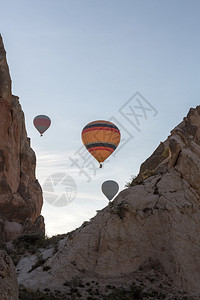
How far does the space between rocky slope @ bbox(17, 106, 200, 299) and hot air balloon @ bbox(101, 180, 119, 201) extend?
28480 mm

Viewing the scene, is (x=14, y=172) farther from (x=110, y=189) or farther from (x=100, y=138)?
(x=110, y=189)

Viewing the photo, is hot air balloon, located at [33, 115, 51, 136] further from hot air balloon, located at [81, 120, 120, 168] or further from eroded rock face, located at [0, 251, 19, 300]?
eroded rock face, located at [0, 251, 19, 300]

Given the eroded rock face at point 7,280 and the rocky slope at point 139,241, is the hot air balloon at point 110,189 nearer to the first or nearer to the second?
the rocky slope at point 139,241

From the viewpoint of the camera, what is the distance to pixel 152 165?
44.2 metres

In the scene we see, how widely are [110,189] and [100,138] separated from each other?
36.5ft

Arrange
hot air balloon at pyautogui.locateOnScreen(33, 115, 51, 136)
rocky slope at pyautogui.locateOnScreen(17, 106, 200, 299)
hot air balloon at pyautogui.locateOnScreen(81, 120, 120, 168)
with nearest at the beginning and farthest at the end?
rocky slope at pyautogui.locateOnScreen(17, 106, 200, 299)
hot air balloon at pyautogui.locateOnScreen(81, 120, 120, 168)
hot air balloon at pyautogui.locateOnScreen(33, 115, 51, 136)

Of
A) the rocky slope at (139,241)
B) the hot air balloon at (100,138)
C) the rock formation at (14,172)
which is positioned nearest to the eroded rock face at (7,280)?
the rocky slope at (139,241)

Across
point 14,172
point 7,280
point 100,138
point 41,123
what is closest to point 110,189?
point 100,138

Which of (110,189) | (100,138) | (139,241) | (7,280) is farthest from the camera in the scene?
(110,189)

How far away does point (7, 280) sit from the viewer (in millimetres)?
12281

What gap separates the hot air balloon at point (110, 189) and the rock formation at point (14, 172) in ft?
39.6

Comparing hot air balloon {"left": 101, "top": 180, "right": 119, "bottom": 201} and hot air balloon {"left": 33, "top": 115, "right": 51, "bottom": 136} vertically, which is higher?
hot air balloon {"left": 33, "top": 115, "right": 51, "bottom": 136}

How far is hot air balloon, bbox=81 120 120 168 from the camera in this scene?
57.4 meters

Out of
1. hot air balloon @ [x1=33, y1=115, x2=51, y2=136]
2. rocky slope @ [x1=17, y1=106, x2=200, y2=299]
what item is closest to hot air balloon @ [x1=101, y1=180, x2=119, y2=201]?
hot air balloon @ [x1=33, y1=115, x2=51, y2=136]
